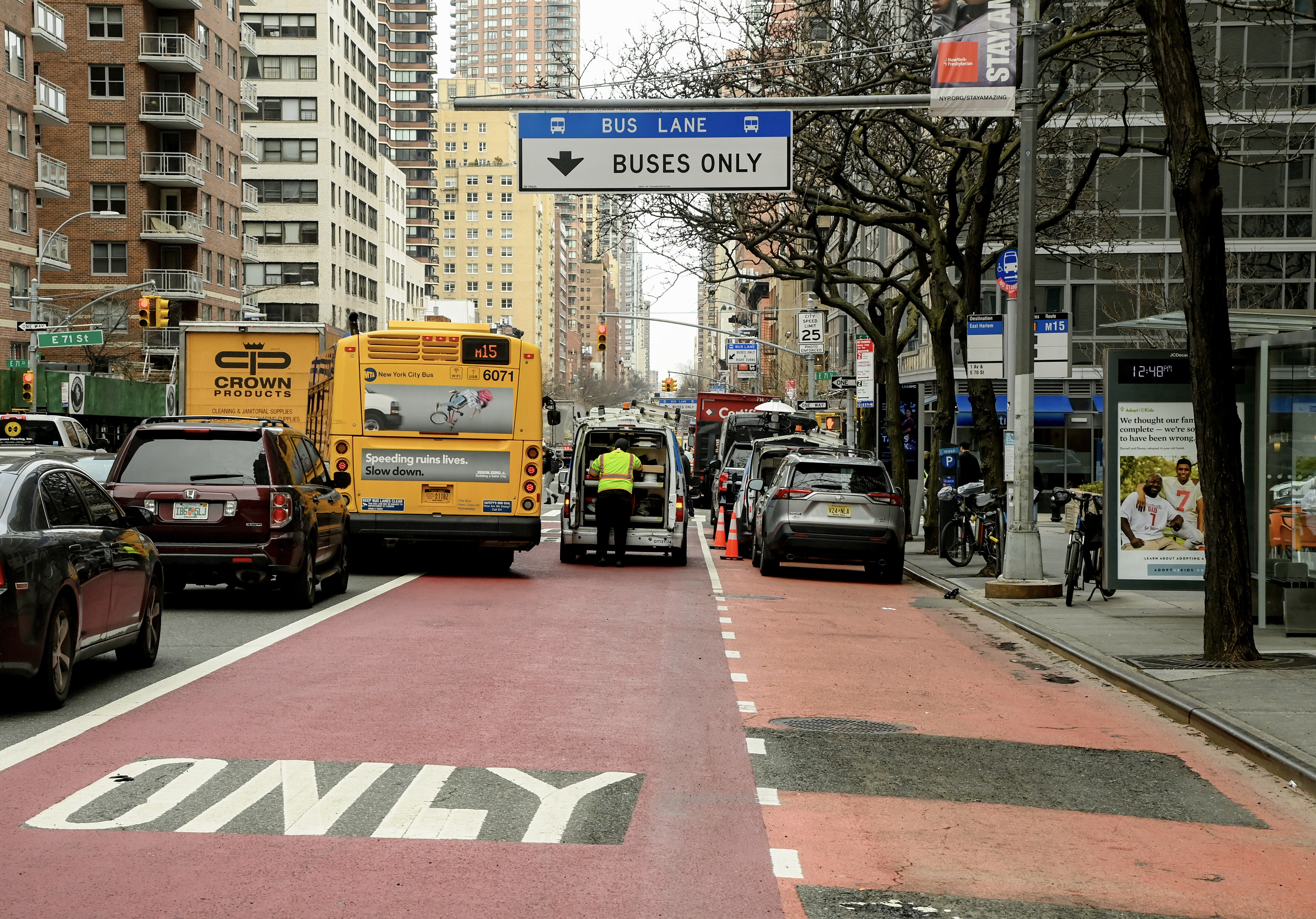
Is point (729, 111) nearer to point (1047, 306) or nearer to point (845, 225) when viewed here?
point (845, 225)

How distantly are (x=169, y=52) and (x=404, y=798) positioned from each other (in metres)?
71.6

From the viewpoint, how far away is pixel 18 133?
5734 centimetres

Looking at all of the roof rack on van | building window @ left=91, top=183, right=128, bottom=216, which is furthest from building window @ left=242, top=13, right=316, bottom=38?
the roof rack on van

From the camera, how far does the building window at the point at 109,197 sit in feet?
237

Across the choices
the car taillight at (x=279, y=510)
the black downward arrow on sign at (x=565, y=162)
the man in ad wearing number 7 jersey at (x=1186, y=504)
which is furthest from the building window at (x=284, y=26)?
the man in ad wearing number 7 jersey at (x=1186, y=504)

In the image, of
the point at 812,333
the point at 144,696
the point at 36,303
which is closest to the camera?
the point at 144,696

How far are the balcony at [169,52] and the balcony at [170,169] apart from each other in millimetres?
3937

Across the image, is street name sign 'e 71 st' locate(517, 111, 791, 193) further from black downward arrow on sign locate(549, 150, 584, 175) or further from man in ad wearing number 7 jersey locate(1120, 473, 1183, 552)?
man in ad wearing number 7 jersey locate(1120, 473, 1183, 552)

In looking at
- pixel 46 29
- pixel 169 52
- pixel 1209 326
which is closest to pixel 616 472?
pixel 1209 326

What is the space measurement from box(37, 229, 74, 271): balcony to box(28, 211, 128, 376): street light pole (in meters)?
0.08

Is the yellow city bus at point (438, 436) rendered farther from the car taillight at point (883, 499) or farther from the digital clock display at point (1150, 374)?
the digital clock display at point (1150, 374)

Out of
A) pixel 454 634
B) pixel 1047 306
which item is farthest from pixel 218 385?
pixel 1047 306

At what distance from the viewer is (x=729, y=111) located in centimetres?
1748

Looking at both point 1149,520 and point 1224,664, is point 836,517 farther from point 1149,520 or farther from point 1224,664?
point 1224,664
